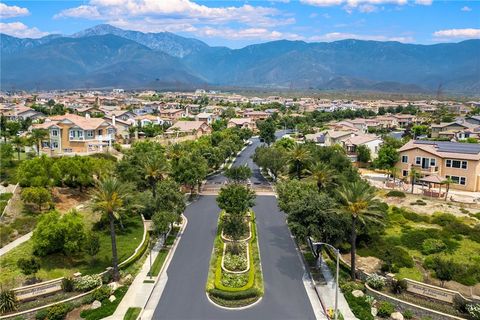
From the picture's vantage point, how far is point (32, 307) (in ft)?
100

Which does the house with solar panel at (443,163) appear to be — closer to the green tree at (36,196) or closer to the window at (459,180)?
the window at (459,180)

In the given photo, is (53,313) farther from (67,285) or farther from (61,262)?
(61,262)

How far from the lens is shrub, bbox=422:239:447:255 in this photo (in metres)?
40.3

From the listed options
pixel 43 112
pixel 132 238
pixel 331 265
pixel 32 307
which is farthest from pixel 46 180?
pixel 43 112

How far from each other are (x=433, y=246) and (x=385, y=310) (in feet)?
46.2

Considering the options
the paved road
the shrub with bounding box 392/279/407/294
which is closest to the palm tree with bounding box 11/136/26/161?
the paved road

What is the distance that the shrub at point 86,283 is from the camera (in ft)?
107

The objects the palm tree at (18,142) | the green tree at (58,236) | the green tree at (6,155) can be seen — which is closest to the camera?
the green tree at (58,236)

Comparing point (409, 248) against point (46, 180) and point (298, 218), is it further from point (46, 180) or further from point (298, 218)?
point (46, 180)

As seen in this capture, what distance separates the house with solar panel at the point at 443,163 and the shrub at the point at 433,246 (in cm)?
1754

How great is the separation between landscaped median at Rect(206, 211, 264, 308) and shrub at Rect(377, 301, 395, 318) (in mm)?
8928

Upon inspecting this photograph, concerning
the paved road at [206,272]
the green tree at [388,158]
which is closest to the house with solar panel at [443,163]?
the green tree at [388,158]

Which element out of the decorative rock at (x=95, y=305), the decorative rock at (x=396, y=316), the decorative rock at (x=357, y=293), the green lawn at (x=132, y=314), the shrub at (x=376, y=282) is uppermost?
the shrub at (x=376, y=282)

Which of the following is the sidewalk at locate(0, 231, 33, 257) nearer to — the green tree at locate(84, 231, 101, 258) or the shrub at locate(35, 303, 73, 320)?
the green tree at locate(84, 231, 101, 258)
